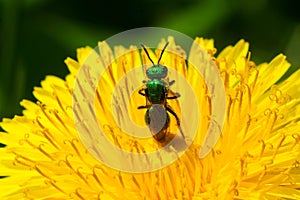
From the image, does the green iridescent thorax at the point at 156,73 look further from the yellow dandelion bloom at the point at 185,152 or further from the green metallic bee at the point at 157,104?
the yellow dandelion bloom at the point at 185,152

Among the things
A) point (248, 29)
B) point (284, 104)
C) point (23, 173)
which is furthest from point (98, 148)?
point (248, 29)

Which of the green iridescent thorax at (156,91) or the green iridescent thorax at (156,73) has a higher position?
the green iridescent thorax at (156,73)

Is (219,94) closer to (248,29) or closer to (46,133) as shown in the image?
(46,133)

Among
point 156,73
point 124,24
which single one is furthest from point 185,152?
point 124,24

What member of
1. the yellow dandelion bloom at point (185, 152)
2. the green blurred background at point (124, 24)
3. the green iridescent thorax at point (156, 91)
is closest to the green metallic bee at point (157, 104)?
the green iridescent thorax at point (156, 91)

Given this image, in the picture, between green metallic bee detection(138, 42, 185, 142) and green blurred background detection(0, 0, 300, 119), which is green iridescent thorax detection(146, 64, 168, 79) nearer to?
green metallic bee detection(138, 42, 185, 142)

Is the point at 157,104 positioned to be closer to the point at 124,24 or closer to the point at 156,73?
the point at 156,73

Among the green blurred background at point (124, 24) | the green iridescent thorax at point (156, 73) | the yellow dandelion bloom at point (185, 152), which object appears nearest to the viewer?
the yellow dandelion bloom at point (185, 152)
